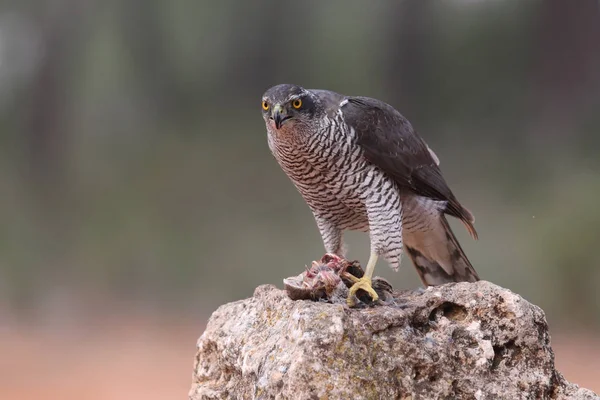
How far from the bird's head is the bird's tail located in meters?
0.73

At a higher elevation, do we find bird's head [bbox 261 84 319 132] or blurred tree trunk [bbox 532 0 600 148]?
blurred tree trunk [bbox 532 0 600 148]

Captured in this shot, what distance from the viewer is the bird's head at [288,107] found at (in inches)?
97.4

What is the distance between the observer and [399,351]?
192cm

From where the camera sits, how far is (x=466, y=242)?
4.14 meters

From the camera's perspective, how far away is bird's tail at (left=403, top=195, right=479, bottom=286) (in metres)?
3.05

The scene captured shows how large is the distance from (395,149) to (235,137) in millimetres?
1800

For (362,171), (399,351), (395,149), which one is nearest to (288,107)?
(362,171)

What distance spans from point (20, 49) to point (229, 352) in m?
3.39

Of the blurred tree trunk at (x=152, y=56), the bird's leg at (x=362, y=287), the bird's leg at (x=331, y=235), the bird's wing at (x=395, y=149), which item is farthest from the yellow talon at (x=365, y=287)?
the blurred tree trunk at (x=152, y=56)

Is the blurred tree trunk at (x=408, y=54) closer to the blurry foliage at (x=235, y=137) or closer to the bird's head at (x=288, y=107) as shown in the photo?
the blurry foliage at (x=235, y=137)

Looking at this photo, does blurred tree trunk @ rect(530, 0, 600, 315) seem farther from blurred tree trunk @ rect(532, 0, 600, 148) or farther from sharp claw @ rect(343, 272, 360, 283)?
sharp claw @ rect(343, 272, 360, 283)

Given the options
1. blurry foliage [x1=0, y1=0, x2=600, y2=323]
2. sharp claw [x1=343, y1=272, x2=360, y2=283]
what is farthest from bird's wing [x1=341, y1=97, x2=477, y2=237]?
blurry foliage [x1=0, y1=0, x2=600, y2=323]

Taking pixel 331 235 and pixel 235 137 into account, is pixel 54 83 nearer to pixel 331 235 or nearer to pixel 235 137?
pixel 235 137

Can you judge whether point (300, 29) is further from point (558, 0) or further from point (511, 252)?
point (511, 252)
